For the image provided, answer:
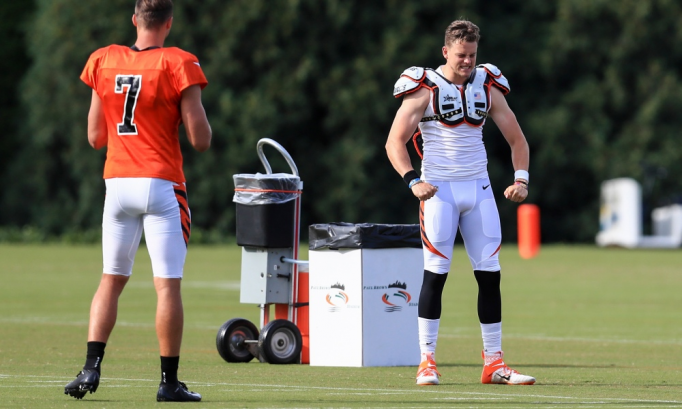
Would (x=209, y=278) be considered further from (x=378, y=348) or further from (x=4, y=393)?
(x=4, y=393)

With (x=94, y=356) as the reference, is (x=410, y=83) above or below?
above

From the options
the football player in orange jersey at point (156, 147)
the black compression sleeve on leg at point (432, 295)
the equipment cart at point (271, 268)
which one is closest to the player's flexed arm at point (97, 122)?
the football player in orange jersey at point (156, 147)

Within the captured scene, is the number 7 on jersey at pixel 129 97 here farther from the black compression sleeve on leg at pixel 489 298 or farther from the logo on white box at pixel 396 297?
the logo on white box at pixel 396 297

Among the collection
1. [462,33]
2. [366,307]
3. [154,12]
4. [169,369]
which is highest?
[462,33]

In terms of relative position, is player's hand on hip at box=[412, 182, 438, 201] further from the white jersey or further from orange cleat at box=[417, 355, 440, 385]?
orange cleat at box=[417, 355, 440, 385]

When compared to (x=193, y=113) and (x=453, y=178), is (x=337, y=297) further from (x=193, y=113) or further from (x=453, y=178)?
(x=193, y=113)

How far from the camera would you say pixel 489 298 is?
27.6ft

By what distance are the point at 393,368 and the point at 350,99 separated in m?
36.2

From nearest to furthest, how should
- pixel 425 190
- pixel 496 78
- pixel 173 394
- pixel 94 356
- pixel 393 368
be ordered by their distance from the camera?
pixel 173 394, pixel 94 356, pixel 425 190, pixel 496 78, pixel 393 368

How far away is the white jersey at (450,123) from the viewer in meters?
8.33

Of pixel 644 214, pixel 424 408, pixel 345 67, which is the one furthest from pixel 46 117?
pixel 424 408

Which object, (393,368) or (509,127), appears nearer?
(509,127)

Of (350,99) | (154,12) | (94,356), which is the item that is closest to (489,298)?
(94,356)

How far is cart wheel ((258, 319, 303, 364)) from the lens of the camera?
10000 mm
